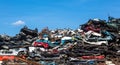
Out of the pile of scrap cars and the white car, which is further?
the white car

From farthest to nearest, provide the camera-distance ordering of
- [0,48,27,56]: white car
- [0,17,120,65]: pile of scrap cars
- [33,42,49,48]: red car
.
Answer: [33,42,49,48]: red car → [0,48,27,56]: white car → [0,17,120,65]: pile of scrap cars

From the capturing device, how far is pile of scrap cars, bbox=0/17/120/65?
38.3 m

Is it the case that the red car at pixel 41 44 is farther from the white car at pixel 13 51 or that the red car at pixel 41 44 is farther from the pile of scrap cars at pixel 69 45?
the white car at pixel 13 51

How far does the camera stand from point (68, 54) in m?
39.9

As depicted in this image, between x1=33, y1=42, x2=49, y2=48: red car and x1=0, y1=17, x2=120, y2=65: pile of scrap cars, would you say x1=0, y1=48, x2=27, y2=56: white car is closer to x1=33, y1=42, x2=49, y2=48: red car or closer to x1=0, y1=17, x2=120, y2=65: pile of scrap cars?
x1=0, y1=17, x2=120, y2=65: pile of scrap cars

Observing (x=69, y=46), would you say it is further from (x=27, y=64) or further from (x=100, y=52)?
(x=27, y=64)

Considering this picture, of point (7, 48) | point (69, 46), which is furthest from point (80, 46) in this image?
point (7, 48)

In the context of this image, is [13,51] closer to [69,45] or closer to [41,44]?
[41,44]

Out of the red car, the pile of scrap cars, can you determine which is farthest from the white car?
the red car

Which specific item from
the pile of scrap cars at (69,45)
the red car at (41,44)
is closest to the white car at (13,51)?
the pile of scrap cars at (69,45)

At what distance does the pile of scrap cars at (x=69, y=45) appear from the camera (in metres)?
38.3

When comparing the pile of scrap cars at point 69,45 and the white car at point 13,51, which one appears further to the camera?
the white car at point 13,51

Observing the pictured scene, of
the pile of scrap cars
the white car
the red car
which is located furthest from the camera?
the red car

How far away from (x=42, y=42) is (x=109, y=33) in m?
7.54
